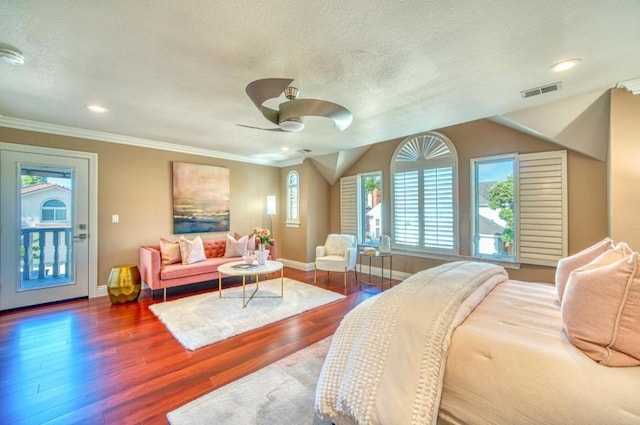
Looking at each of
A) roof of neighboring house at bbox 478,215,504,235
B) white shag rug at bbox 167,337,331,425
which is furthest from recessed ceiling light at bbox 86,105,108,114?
roof of neighboring house at bbox 478,215,504,235

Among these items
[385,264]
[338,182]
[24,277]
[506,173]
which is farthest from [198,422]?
[338,182]

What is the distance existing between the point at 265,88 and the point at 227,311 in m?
2.80

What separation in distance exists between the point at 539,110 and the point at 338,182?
3.81 meters

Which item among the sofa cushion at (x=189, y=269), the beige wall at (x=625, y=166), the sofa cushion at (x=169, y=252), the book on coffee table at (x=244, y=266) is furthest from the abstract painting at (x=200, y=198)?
the beige wall at (x=625, y=166)

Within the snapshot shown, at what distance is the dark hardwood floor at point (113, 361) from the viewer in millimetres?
1826

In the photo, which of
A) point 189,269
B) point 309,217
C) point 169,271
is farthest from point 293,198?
point 169,271

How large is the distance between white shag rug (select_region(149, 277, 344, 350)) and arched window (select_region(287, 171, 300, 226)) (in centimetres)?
209

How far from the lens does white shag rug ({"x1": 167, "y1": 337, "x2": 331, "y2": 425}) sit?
5.54ft

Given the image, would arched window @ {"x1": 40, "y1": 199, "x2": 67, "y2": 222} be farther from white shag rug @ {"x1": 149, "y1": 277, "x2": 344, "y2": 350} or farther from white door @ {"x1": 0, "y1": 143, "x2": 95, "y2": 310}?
white shag rug @ {"x1": 149, "y1": 277, "x2": 344, "y2": 350}

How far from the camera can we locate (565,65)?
220 cm

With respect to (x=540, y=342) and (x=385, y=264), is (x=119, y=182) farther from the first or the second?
(x=540, y=342)

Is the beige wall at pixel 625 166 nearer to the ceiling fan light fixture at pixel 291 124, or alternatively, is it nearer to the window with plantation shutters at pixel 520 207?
the window with plantation shutters at pixel 520 207

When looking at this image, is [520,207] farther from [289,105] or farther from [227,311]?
[227,311]

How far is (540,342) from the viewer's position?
1.23 meters
